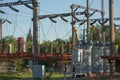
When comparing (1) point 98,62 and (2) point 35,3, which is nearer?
(2) point 35,3

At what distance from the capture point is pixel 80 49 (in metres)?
32.9

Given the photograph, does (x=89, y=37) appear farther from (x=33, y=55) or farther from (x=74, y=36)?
(x=33, y=55)

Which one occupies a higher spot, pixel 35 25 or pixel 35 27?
pixel 35 25

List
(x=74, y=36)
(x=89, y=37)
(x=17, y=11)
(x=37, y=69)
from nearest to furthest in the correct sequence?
1. (x=37, y=69)
2. (x=17, y=11)
3. (x=89, y=37)
4. (x=74, y=36)

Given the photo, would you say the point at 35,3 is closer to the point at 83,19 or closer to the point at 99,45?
the point at 99,45

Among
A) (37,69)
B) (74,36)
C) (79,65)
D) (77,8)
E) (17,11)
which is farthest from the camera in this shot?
(77,8)

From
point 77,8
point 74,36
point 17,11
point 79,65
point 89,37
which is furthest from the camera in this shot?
point 77,8

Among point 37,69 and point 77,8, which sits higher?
point 77,8

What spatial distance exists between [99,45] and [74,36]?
3129 millimetres

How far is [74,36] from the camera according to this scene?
3788 centimetres

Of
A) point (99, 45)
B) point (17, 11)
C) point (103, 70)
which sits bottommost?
point (103, 70)

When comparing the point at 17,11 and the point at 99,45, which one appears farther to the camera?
the point at 99,45

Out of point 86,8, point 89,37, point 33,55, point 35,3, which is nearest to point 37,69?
point 33,55

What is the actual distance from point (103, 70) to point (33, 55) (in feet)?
33.8
